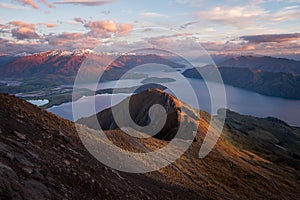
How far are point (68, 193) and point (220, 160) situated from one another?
225ft

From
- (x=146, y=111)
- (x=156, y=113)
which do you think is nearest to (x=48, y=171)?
(x=156, y=113)

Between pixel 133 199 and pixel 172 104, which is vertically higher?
pixel 133 199

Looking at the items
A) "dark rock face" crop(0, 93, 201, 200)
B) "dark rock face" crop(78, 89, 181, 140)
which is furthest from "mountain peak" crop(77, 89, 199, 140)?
"dark rock face" crop(0, 93, 201, 200)

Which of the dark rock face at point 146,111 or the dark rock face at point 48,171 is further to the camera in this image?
the dark rock face at point 146,111

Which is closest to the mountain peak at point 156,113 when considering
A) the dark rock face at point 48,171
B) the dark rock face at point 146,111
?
the dark rock face at point 146,111

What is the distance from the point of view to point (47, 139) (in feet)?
76.8

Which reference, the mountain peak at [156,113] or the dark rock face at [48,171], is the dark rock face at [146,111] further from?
the dark rock face at [48,171]

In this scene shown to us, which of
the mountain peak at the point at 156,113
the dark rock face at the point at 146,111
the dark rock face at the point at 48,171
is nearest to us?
the dark rock face at the point at 48,171

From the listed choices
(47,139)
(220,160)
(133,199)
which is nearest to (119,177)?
(133,199)

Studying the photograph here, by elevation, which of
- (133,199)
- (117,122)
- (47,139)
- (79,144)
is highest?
(47,139)

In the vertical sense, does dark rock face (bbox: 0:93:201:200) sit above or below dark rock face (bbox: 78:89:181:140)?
above

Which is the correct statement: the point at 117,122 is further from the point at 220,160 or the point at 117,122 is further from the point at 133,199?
the point at 133,199

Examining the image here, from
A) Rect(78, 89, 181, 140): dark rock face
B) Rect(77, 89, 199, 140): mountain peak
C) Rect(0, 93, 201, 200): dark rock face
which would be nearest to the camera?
Rect(0, 93, 201, 200): dark rock face

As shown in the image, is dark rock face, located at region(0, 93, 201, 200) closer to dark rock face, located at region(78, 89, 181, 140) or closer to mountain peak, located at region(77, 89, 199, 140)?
mountain peak, located at region(77, 89, 199, 140)
